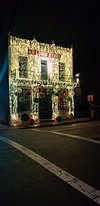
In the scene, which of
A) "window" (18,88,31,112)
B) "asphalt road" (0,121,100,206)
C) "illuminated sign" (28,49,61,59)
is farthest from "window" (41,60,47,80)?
"asphalt road" (0,121,100,206)

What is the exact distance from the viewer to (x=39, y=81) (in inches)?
932

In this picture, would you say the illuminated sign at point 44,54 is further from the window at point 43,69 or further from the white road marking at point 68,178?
the white road marking at point 68,178

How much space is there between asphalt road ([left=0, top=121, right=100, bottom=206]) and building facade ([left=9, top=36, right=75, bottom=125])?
13353mm

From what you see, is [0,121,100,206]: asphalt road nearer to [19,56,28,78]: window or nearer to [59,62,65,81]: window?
[19,56,28,78]: window

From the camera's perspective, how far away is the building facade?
2228 cm

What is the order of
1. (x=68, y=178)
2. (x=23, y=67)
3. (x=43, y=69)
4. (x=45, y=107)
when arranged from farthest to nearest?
(x=45, y=107) < (x=43, y=69) < (x=23, y=67) < (x=68, y=178)

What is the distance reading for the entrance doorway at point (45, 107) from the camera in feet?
80.2

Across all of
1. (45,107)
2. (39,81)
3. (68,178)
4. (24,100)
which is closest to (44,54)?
(39,81)

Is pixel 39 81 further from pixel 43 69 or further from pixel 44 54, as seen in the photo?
pixel 44 54

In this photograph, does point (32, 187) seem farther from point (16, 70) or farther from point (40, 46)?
Answer: point (40, 46)

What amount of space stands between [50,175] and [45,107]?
1893 centimetres

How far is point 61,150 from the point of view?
347 inches

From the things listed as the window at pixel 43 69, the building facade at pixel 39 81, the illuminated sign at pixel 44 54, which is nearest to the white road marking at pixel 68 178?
the building facade at pixel 39 81

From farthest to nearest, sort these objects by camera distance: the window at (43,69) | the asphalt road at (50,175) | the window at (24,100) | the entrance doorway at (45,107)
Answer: the entrance doorway at (45,107) → the window at (43,69) → the window at (24,100) → the asphalt road at (50,175)
